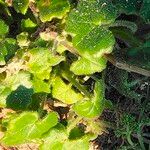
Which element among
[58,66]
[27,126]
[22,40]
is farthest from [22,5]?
[27,126]

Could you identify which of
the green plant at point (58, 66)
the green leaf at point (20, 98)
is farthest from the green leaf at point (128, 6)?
the green leaf at point (20, 98)

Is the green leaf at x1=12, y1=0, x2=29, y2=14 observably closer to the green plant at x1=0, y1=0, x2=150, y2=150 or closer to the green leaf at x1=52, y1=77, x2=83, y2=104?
the green plant at x1=0, y1=0, x2=150, y2=150

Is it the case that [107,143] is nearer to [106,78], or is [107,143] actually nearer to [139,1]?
[106,78]

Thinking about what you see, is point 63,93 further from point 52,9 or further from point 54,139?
point 52,9

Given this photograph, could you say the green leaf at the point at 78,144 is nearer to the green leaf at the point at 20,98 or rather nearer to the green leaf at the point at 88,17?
the green leaf at the point at 20,98

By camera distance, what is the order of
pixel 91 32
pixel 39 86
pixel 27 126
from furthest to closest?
pixel 39 86 → pixel 27 126 → pixel 91 32
